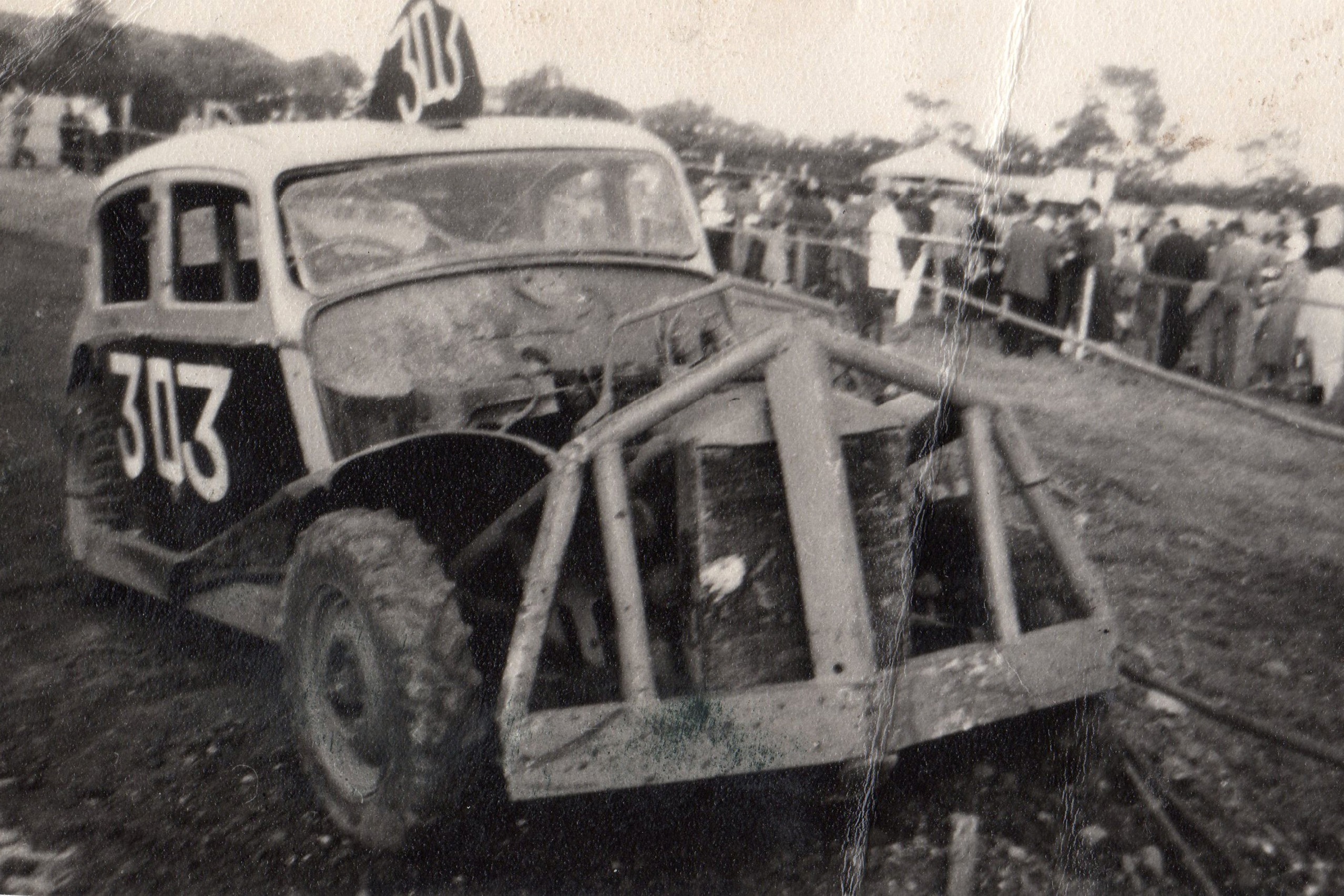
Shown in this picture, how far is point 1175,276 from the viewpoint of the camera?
278 centimetres

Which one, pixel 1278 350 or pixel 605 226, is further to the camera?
pixel 605 226

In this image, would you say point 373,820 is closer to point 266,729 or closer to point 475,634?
point 475,634

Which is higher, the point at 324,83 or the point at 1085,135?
the point at 324,83

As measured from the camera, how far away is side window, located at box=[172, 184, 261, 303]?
309cm

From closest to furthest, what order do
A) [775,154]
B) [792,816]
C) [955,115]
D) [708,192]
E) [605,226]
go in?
[792,816] < [955,115] < [775,154] < [605,226] < [708,192]

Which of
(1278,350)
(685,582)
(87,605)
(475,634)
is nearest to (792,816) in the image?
(685,582)

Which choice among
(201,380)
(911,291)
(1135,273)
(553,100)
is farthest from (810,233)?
(201,380)

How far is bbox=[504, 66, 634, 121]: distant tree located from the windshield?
4.4 inches

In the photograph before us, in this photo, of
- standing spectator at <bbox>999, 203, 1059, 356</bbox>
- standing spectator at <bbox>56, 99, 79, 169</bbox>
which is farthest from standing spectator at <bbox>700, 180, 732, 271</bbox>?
standing spectator at <bbox>56, 99, 79, 169</bbox>

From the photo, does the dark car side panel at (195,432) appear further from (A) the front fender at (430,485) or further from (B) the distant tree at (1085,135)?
(B) the distant tree at (1085,135)

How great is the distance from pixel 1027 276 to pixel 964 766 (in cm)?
106

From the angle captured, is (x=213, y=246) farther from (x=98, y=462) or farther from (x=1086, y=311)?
(x=1086, y=311)

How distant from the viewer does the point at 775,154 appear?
2.97 m

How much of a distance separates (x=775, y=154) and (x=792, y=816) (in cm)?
158
